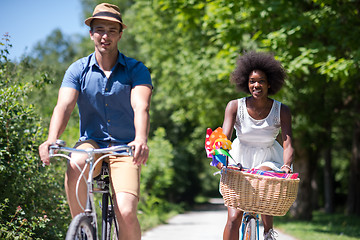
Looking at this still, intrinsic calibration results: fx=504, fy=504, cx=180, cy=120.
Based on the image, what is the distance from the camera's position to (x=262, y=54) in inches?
192

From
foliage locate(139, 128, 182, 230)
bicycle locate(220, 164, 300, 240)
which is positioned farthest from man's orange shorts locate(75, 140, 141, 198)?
foliage locate(139, 128, 182, 230)

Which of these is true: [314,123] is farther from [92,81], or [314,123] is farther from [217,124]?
[92,81]

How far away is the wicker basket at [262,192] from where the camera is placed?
4.03 metres

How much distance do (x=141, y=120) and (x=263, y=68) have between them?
1.71m

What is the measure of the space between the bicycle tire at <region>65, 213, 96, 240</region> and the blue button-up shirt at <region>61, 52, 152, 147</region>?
802 mm

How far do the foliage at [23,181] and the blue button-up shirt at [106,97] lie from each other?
6.82ft

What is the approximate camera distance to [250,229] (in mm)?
4477

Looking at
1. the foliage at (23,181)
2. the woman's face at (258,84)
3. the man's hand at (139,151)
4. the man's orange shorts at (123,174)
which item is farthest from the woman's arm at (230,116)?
the foliage at (23,181)

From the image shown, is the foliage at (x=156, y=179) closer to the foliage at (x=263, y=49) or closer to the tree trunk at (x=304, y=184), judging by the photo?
the foliage at (x=263, y=49)

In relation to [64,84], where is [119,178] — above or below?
below

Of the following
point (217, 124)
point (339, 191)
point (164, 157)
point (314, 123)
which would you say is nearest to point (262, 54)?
point (314, 123)

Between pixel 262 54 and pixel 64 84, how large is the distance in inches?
80.5

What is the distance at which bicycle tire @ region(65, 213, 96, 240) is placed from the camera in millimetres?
2949

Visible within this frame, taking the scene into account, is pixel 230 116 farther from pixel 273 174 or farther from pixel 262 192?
pixel 262 192
